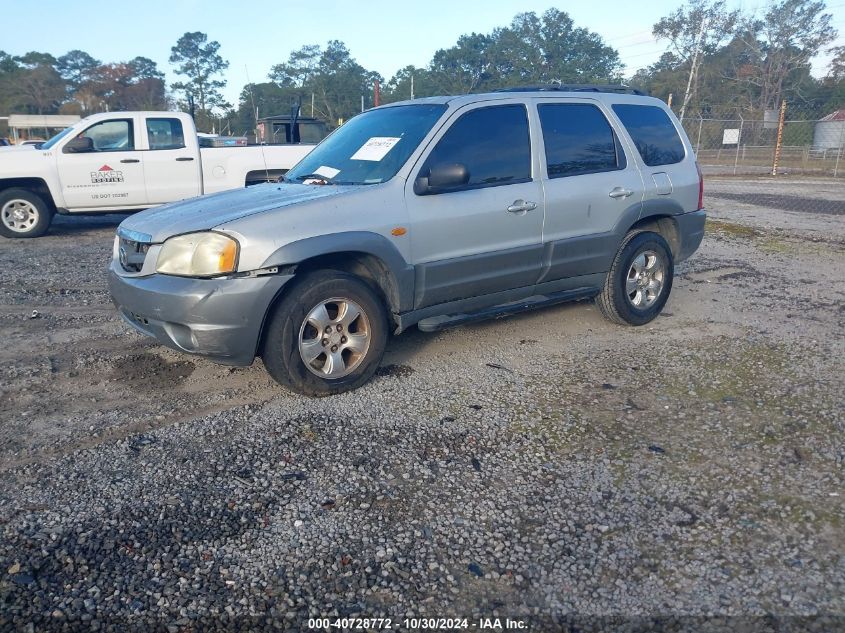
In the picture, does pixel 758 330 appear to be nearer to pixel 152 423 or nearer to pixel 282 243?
pixel 282 243

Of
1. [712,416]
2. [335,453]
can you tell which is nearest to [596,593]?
[335,453]

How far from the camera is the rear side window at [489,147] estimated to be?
459 cm

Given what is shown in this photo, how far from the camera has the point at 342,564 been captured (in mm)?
2652

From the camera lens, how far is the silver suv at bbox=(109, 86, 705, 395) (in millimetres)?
3920

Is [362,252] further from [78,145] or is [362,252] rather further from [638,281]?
[78,145]

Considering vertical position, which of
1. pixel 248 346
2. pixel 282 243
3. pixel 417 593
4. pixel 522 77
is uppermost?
pixel 522 77

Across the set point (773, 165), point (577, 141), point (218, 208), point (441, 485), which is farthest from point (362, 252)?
point (773, 165)

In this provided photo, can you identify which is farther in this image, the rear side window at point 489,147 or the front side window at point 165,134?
the front side window at point 165,134

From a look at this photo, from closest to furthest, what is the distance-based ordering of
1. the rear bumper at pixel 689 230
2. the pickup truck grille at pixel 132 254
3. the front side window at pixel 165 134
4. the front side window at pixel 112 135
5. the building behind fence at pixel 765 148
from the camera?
the pickup truck grille at pixel 132 254, the rear bumper at pixel 689 230, the front side window at pixel 112 135, the front side window at pixel 165 134, the building behind fence at pixel 765 148

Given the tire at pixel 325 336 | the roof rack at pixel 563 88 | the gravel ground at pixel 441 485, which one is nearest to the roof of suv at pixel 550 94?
the roof rack at pixel 563 88

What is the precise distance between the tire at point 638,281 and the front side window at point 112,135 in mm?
8155

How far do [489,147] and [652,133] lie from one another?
180 cm

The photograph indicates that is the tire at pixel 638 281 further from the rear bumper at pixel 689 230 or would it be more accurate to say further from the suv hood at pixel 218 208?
the suv hood at pixel 218 208

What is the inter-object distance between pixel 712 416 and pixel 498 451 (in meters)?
1.36
